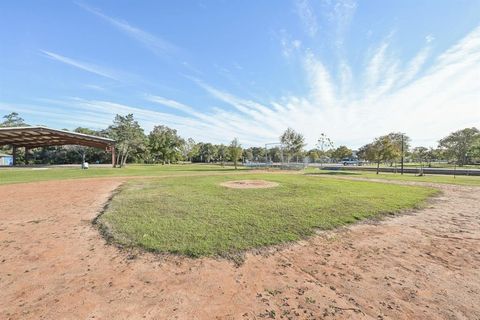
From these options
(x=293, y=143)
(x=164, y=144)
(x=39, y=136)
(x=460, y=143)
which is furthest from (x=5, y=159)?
(x=460, y=143)

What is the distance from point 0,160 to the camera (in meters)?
48.0

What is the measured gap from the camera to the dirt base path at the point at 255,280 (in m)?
2.85

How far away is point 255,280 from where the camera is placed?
3516 millimetres

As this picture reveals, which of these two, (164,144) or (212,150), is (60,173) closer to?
(164,144)

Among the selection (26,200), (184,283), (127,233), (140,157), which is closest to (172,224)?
(127,233)

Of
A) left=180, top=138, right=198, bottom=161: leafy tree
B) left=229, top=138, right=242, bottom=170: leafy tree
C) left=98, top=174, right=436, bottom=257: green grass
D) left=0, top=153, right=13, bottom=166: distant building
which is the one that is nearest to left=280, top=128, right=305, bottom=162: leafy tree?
left=229, top=138, right=242, bottom=170: leafy tree

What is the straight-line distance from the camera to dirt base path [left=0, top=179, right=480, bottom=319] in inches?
112

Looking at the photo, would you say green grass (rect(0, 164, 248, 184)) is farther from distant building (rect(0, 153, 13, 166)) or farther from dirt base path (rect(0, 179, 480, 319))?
distant building (rect(0, 153, 13, 166))

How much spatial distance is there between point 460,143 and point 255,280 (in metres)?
67.2

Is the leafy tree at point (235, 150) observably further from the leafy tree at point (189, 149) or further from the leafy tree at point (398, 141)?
the leafy tree at point (189, 149)

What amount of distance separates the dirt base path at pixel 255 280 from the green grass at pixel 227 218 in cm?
46

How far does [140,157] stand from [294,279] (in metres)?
62.0

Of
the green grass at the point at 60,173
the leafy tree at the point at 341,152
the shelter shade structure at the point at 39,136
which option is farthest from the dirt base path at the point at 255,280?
the leafy tree at the point at 341,152

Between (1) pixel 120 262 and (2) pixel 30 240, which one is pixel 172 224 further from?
(2) pixel 30 240
